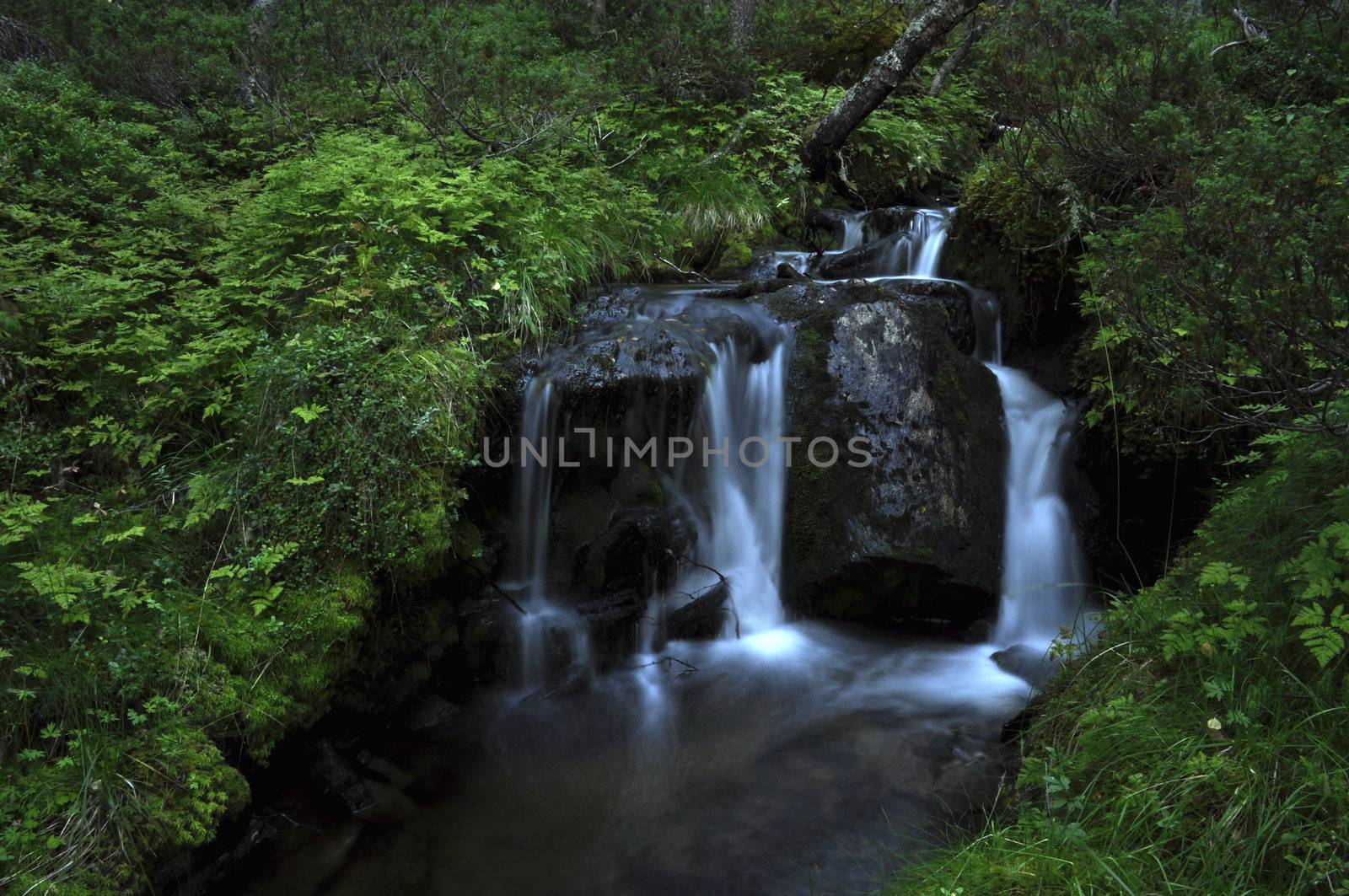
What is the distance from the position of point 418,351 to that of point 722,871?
328 centimetres

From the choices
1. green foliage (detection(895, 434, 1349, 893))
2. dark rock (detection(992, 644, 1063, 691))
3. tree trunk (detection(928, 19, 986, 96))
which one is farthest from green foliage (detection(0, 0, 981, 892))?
dark rock (detection(992, 644, 1063, 691))

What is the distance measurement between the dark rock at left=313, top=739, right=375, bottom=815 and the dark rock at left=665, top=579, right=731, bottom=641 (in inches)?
80.1

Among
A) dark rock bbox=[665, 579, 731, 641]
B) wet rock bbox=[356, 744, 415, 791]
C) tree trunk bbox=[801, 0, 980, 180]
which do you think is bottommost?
wet rock bbox=[356, 744, 415, 791]

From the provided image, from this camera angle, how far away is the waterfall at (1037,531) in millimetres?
5233

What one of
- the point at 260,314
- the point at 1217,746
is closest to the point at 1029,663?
the point at 1217,746

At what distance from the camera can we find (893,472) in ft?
17.2

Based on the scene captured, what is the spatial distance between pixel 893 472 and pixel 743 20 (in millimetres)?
7127

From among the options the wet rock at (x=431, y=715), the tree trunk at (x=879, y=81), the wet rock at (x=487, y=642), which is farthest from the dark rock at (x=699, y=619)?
the tree trunk at (x=879, y=81)

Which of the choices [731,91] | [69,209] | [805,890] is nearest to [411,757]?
[805,890]

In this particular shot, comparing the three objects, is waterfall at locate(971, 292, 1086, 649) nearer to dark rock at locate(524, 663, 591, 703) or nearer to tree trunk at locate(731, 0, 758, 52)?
dark rock at locate(524, 663, 591, 703)

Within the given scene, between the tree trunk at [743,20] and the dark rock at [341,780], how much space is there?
899 centimetres

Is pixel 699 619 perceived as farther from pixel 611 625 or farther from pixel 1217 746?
pixel 1217 746

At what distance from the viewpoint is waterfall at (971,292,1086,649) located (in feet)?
17.2

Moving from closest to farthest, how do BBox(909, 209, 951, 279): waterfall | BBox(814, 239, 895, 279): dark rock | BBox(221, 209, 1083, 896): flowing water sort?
BBox(221, 209, 1083, 896): flowing water, BBox(909, 209, 951, 279): waterfall, BBox(814, 239, 895, 279): dark rock
